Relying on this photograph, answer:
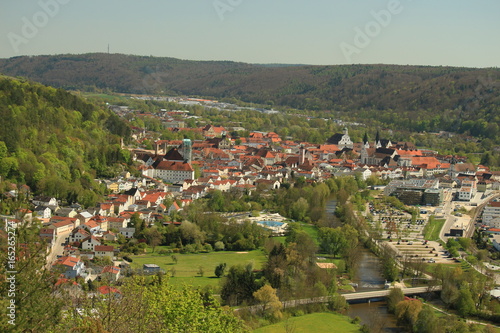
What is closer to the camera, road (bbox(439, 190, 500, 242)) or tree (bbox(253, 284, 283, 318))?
tree (bbox(253, 284, 283, 318))

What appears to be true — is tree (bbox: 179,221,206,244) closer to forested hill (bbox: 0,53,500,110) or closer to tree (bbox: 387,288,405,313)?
tree (bbox: 387,288,405,313)

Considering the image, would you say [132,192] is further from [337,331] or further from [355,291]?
[337,331]

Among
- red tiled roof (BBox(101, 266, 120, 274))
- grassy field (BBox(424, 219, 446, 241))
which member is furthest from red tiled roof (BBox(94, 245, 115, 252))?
grassy field (BBox(424, 219, 446, 241))

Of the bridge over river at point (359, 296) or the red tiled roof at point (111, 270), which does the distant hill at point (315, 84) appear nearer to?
the bridge over river at point (359, 296)

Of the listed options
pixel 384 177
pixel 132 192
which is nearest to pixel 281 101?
pixel 384 177

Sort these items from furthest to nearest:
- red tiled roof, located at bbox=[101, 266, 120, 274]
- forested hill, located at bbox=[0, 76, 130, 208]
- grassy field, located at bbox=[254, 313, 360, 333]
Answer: forested hill, located at bbox=[0, 76, 130, 208] < red tiled roof, located at bbox=[101, 266, 120, 274] < grassy field, located at bbox=[254, 313, 360, 333]
